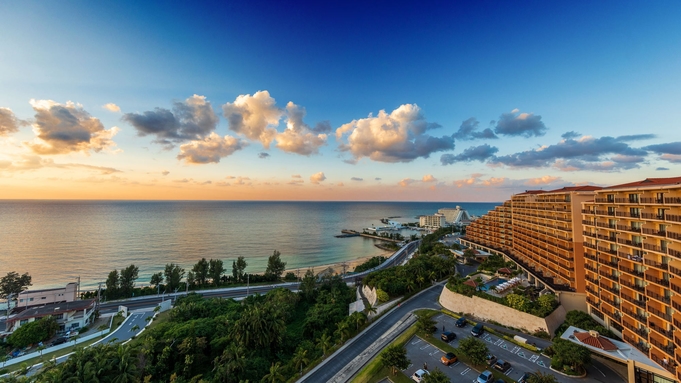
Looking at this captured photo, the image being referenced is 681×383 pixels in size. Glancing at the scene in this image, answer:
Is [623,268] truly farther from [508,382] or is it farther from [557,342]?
[508,382]

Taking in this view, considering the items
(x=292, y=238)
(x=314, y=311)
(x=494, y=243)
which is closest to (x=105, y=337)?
(x=314, y=311)

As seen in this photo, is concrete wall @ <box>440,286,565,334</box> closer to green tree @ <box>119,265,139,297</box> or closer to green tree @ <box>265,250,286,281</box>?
green tree @ <box>265,250,286,281</box>

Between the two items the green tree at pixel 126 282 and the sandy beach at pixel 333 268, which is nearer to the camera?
the green tree at pixel 126 282

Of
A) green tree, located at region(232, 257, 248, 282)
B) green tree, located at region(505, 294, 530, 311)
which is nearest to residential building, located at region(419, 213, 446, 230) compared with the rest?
green tree, located at region(232, 257, 248, 282)

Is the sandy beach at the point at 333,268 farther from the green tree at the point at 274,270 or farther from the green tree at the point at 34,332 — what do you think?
the green tree at the point at 34,332

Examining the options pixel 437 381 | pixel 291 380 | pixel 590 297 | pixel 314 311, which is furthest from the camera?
pixel 314 311

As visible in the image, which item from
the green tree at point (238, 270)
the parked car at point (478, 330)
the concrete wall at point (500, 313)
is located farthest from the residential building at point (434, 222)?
the parked car at point (478, 330)
